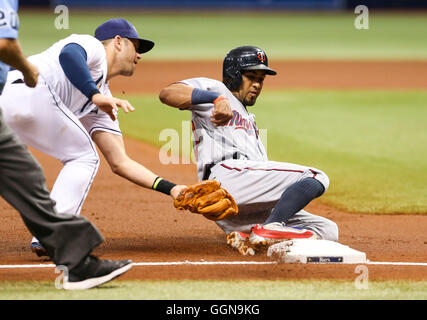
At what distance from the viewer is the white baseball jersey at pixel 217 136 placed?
5609 mm

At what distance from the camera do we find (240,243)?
5.41 metres

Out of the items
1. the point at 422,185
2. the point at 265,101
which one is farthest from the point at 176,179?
the point at 265,101

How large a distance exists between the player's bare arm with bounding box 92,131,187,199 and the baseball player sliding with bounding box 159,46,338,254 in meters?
0.47

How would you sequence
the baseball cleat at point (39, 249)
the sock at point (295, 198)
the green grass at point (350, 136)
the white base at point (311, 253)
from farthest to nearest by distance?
the green grass at point (350, 136), the sock at point (295, 198), the baseball cleat at point (39, 249), the white base at point (311, 253)

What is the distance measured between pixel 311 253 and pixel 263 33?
26104 mm

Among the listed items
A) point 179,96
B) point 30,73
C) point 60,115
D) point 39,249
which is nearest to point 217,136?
point 179,96

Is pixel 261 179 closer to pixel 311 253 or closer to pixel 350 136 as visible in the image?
pixel 311 253

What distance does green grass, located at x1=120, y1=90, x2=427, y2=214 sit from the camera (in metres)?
8.08

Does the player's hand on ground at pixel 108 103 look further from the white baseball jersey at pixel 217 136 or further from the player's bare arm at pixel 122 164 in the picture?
the white baseball jersey at pixel 217 136

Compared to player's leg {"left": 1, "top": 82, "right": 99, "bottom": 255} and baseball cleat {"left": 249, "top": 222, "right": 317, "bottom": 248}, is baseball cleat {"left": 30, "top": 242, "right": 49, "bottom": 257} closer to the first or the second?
player's leg {"left": 1, "top": 82, "right": 99, "bottom": 255}

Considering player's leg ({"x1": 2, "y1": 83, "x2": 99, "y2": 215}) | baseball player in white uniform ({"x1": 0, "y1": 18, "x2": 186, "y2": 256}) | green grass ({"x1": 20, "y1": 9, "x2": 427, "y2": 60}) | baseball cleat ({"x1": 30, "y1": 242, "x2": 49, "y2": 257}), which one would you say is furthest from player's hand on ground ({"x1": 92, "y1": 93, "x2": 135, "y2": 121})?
green grass ({"x1": 20, "y1": 9, "x2": 427, "y2": 60})

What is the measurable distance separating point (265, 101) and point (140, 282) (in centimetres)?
1114

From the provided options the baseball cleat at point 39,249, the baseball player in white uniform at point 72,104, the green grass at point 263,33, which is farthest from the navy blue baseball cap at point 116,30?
the green grass at point 263,33

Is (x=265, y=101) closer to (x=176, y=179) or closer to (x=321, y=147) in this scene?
(x=321, y=147)
